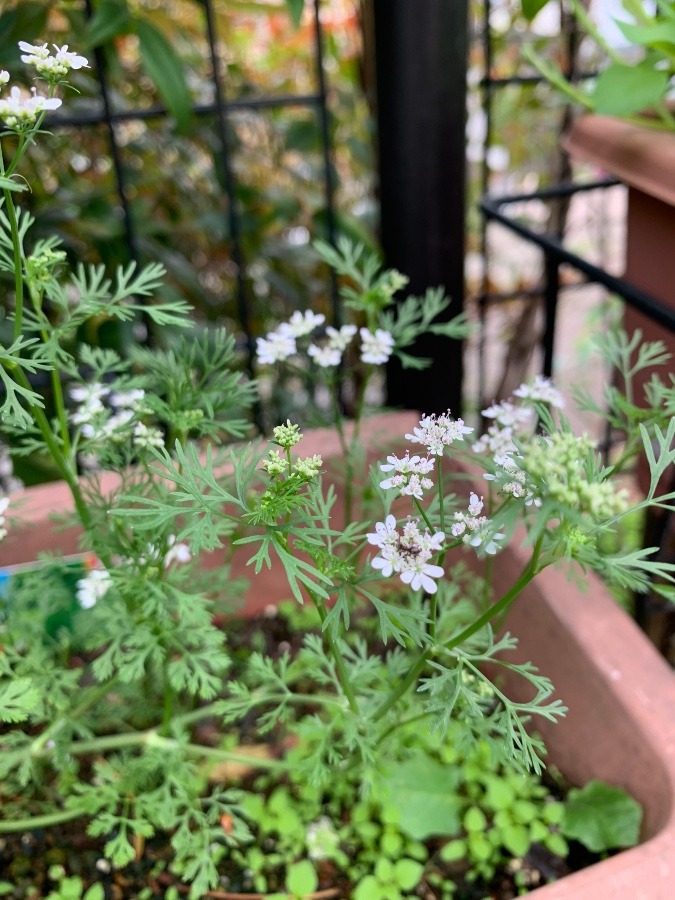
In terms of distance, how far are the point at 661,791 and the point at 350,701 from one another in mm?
288

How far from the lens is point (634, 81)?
0.82 m

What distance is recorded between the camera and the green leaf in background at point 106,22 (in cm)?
94

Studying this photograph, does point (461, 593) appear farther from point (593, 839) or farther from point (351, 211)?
point (351, 211)

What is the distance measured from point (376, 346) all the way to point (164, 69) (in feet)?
1.63

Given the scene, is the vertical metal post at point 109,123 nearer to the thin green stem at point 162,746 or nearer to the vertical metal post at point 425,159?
the vertical metal post at point 425,159

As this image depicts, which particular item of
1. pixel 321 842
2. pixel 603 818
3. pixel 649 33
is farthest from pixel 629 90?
pixel 321 842

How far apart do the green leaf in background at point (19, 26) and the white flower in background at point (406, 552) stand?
0.84 metres

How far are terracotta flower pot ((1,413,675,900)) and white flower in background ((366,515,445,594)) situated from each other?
30 cm

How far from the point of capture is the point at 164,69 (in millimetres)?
1017

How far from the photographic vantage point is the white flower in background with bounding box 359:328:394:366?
75cm

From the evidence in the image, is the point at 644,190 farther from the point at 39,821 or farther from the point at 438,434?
the point at 39,821

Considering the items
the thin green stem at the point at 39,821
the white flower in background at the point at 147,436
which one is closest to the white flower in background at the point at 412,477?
the white flower in background at the point at 147,436

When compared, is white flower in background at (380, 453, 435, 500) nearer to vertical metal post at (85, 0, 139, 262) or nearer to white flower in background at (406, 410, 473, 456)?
white flower in background at (406, 410, 473, 456)

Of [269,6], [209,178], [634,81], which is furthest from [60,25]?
[634,81]
